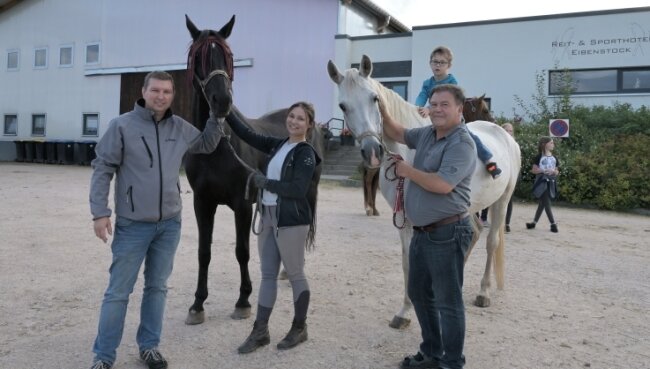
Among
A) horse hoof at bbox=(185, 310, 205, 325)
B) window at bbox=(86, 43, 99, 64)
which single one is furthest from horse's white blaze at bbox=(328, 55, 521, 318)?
window at bbox=(86, 43, 99, 64)

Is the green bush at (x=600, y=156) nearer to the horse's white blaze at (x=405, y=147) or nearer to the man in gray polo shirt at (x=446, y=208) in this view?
the horse's white blaze at (x=405, y=147)

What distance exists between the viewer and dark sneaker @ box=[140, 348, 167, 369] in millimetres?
2814

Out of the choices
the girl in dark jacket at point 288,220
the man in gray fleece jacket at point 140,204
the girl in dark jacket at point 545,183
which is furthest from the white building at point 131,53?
the man in gray fleece jacket at point 140,204

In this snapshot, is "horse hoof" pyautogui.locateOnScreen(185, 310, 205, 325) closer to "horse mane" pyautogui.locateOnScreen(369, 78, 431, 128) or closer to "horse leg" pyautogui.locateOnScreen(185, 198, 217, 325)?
"horse leg" pyautogui.locateOnScreen(185, 198, 217, 325)

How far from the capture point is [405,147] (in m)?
3.79

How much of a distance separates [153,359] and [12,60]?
31105 millimetres

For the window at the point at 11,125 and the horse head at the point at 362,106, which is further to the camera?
the window at the point at 11,125

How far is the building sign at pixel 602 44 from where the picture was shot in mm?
15961

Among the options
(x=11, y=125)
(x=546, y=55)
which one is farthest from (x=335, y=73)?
(x=11, y=125)

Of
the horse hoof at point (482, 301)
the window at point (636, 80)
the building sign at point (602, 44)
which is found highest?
the building sign at point (602, 44)

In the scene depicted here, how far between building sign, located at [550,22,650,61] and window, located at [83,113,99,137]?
22.2 metres

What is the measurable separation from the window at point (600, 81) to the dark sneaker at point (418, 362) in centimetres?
1600

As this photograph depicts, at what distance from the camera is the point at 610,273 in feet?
17.7

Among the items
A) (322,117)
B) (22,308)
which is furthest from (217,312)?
(322,117)
